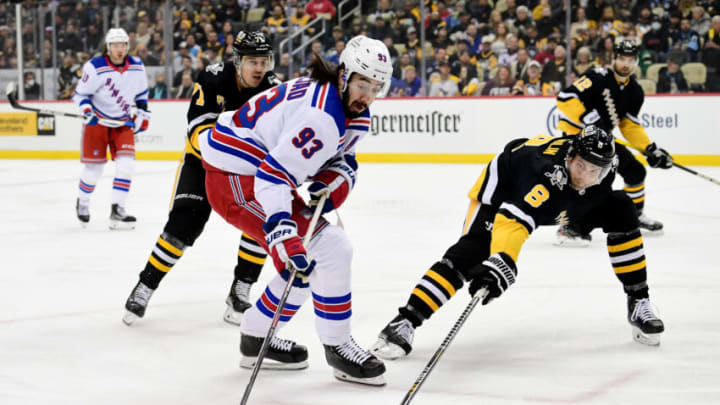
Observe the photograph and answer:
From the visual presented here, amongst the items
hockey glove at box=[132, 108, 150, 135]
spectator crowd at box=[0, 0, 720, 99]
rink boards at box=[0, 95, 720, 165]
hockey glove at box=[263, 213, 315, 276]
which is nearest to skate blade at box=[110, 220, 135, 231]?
hockey glove at box=[132, 108, 150, 135]

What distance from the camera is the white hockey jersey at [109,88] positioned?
6.39m

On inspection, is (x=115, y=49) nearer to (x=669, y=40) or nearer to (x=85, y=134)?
(x=85, y=134)

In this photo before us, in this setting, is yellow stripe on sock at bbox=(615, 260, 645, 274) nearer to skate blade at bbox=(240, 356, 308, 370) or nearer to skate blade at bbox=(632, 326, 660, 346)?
skate blade at bbox=(632, 326, 660, 346)

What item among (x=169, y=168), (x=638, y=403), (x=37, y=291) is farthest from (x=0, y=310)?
(x=169, y=168)

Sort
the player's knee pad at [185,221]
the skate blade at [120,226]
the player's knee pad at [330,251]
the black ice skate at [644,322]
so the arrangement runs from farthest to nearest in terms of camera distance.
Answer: the skate blade at [120,226]
the player's knee pad at [185,221]
the black ice skate at [644,322]
the player's knee pad at [330,251]

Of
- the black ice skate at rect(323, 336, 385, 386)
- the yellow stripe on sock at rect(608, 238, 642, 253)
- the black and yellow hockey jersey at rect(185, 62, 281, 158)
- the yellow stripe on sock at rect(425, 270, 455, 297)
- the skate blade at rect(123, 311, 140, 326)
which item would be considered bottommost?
the skate blade at rect(123, 311, 140, 326)

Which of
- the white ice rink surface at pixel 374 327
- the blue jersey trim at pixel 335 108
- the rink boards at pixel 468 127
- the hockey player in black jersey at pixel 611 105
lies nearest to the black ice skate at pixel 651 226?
the white ice rink surface at pixel 374 327

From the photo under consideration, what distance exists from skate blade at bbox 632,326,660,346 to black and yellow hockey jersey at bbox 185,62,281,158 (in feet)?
5.41

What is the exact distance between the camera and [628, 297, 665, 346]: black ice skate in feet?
10.3

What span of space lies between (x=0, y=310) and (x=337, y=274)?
179cm

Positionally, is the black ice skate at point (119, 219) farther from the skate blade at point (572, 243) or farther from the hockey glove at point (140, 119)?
the skate blade at point (572, 243)

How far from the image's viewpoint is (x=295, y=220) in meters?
2.75

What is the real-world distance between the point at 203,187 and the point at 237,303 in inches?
19.0

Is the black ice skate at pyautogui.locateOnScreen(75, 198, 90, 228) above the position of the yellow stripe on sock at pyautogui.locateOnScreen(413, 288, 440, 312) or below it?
below
